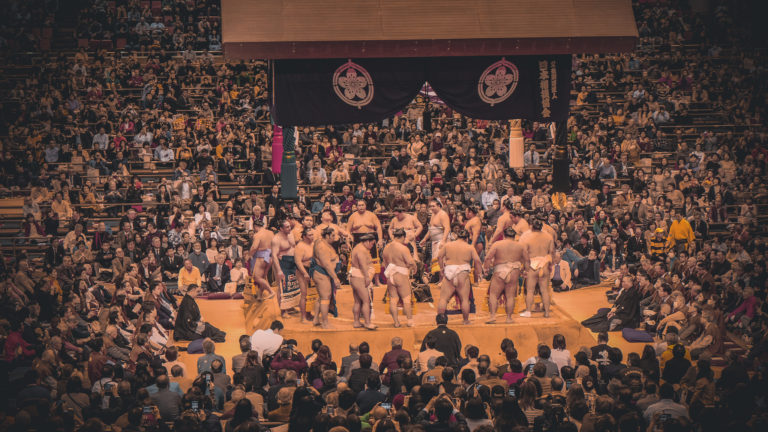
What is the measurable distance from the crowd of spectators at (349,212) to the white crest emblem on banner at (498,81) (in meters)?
1.01

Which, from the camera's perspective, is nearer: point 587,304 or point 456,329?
point 456,329

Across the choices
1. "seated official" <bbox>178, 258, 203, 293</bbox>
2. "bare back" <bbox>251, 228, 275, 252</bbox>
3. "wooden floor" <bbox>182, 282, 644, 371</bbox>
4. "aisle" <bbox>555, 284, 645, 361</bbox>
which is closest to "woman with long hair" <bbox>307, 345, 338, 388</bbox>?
"wooden floor" <bbox>182, 282, 644, 371</bbox>

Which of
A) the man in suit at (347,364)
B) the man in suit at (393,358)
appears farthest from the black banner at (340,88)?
the man in suit at (393,358)

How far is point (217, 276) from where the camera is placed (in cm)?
→ 1097

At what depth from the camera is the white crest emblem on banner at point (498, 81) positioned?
34.8 feet

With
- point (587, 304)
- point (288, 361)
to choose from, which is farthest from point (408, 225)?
point (288, 361)

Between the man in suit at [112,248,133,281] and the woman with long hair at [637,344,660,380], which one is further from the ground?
the man in suit at [112,248,133,281]

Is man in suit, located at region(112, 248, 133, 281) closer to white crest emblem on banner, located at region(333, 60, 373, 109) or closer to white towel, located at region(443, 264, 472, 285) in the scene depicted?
white crest emblem on banner, located at region(333, 60, 373, 109)

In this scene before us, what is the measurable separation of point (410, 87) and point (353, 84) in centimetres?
73

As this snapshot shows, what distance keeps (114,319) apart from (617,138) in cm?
1049

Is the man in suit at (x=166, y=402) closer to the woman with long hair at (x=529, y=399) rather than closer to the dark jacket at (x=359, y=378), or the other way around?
the dark jacket at (x=359, y=378)

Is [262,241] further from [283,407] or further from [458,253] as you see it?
[283,407]

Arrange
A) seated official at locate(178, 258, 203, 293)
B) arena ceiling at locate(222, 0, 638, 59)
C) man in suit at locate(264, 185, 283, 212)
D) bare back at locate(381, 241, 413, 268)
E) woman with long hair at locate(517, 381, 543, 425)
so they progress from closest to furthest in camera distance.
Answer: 1. woman with long hair at locate(517, 381, 543, 425)
2. bare back at locate(381, 241, 413, 268)
3. arena ceiling at locate(222, 0, 638, 59)
4. seated official at locate(178, 258, 203, 293)
5. man in suit at locate(264, 185, 283, 212)

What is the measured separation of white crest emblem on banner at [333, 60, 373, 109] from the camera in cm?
1039
